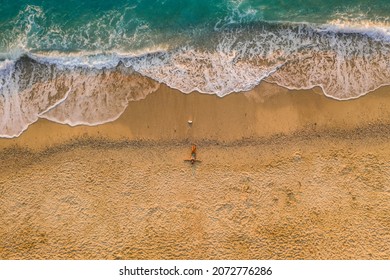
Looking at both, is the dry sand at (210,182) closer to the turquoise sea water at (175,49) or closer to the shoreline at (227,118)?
the shoreline at (227,118)

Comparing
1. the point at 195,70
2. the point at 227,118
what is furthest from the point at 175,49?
the point at 227,118

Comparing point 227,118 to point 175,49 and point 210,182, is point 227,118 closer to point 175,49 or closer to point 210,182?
point 210,182

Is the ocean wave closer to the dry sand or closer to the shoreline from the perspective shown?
the shoreline

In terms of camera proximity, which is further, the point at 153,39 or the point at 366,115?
the point at 153,39

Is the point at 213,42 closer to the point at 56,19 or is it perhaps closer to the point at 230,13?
the point at 230,13

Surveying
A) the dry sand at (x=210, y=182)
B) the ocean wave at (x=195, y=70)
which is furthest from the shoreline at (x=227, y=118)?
the ocean wave at (x=195, y=70)

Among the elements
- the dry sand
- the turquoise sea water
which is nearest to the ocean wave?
the turquoise sea water
